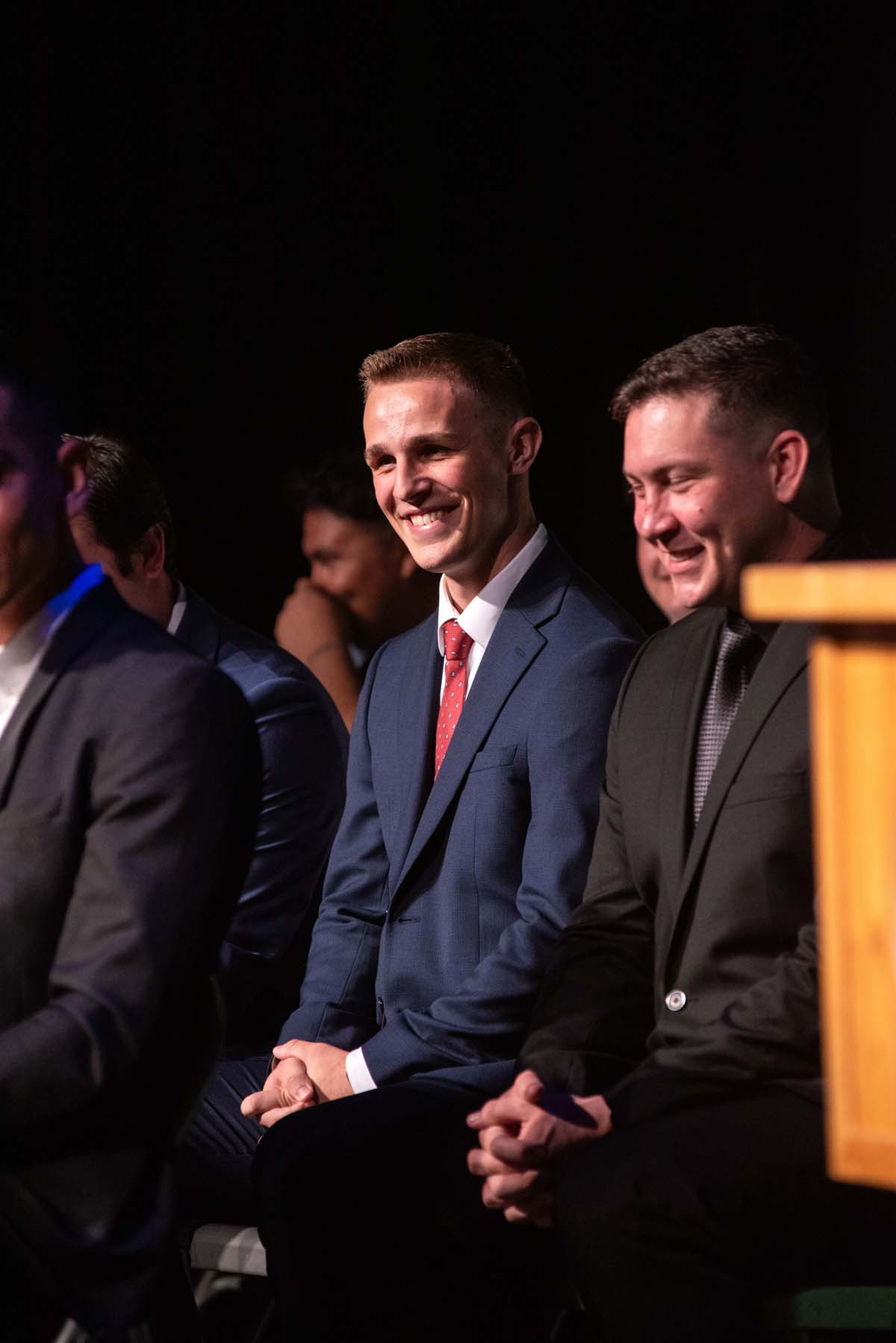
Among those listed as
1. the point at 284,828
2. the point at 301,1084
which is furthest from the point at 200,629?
the point at 301,1084

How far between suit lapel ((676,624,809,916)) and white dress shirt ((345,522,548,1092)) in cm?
59

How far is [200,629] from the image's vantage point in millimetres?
2904

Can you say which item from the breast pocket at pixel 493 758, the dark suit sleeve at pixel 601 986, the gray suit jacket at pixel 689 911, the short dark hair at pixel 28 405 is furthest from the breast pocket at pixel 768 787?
the short dark hair at pixel 28 405

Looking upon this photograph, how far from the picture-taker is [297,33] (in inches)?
142

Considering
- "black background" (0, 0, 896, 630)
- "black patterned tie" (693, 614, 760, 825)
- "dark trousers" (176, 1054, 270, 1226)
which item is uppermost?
"black background" (0, 0, 896, 630)

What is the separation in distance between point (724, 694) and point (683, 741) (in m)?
0.09

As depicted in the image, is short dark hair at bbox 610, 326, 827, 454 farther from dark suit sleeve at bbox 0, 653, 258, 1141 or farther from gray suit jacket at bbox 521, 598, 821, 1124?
dark suit sleeve at bbox 0, 653, 258, 1141

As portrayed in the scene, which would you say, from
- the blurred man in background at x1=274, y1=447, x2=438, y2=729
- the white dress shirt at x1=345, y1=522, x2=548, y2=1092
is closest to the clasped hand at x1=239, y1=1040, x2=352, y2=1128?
the white dress shirt at x1=345, y1=522, x2=548, y2=1092

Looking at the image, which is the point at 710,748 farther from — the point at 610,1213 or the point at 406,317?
the point at 406,317

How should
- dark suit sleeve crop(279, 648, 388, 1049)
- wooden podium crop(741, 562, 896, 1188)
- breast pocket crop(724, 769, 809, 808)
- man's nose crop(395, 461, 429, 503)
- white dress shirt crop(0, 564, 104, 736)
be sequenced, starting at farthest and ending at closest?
man's nose crop(395, 461, 429, 503)
dark suit sleeve crop(279, 648, 388, 1049)
breast pocket crop(724, 769, 809, 808)
white dress shirt crop(0, 564, 104, 736)
wooden podium crop(741, 562, 896, 1188)

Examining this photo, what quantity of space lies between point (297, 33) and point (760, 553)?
2.13 meters

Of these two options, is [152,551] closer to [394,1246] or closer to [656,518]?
[656,518]

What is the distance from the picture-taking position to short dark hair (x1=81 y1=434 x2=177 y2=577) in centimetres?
292

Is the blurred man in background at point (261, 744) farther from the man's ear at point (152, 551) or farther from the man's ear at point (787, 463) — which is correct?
the man's ear at point (787, 463)
